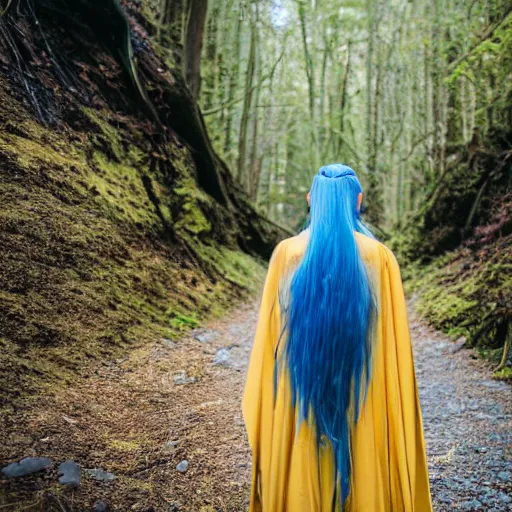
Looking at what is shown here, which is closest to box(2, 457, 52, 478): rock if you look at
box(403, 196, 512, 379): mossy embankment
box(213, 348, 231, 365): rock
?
box(213, 348, 231, 365): rock

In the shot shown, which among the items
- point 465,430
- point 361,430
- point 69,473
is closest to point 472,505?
point 465,430

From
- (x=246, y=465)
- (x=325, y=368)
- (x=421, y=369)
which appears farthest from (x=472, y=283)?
(x=325, y=368)

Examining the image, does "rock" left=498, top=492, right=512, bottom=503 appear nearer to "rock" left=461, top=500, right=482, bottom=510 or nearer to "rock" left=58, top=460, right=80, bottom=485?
"rock" left=461, top=500, right=482, bottom=510

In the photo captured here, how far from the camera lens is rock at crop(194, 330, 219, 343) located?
5.84 metres

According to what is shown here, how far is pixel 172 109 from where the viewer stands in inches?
349

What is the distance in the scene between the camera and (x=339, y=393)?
7.39 ft

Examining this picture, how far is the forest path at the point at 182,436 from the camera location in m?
2.83

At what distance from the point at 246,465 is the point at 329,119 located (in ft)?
62.1

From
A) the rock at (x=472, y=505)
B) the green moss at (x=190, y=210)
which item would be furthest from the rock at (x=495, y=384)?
the green moss at (x=190, y=210)

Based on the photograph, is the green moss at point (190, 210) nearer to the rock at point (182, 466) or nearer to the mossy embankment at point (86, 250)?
the mossy embankment at point (86, 250)

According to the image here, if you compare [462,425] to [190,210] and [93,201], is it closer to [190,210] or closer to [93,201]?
[93,201]

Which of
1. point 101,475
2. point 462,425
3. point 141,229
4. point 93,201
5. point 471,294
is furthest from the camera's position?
point 471,294

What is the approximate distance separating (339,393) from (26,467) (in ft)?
5.71

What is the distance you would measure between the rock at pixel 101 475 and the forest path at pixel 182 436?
0.11ft
